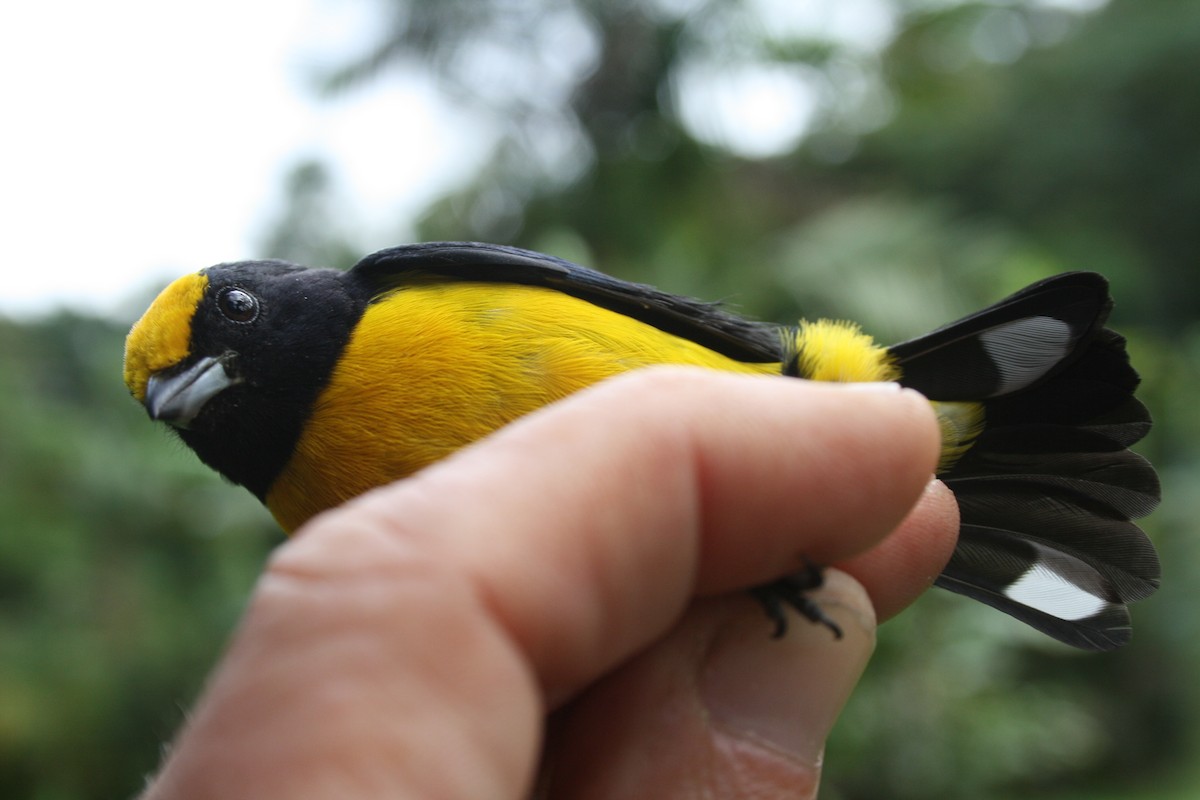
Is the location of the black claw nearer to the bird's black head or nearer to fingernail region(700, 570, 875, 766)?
fingernail region(700, 570, 875, 766)

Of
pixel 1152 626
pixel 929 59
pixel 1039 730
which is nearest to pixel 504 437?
pixel 1039 730

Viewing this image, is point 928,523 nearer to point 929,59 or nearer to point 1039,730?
point 1039,730

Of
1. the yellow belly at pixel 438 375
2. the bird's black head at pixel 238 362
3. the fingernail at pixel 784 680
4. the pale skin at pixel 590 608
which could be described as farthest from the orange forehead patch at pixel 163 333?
the fingernail at pixel 784 680

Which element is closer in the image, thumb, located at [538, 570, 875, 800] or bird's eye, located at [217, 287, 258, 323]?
thumb, located at [538, 570, 875, 800]

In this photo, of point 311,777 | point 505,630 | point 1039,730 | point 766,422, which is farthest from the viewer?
point 1039,730

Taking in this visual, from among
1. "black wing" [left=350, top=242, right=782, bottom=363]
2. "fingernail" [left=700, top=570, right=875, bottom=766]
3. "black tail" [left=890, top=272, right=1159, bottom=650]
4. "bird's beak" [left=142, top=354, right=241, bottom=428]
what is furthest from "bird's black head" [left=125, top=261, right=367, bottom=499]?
"black tail" [left=890, top=272, right=1159, bottom=650]
